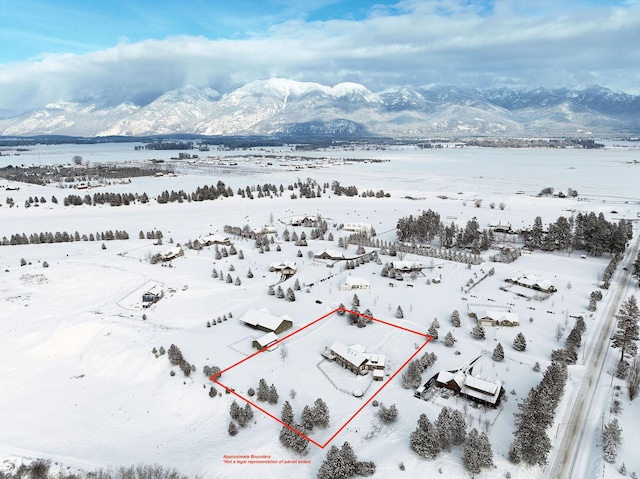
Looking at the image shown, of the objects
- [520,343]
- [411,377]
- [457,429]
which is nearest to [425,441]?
[457,429]

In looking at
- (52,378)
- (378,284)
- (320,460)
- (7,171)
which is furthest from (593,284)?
(7,171)

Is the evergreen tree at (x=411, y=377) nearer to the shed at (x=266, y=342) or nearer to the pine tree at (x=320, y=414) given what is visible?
the pine tree at (x=320, y=414)

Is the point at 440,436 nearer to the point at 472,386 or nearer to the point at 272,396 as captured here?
the point at 472,386

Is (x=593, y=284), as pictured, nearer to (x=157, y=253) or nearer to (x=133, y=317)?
(x=133, y=317)

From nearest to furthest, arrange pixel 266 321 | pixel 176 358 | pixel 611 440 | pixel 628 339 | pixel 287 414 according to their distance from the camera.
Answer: pixel 611 440 < pixel 287 414 < pixel 628 339 < pixel 176 358 < pixel 266 321

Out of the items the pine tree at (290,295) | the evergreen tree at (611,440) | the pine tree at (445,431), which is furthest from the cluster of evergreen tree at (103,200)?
the evergreen tree at (611,440)

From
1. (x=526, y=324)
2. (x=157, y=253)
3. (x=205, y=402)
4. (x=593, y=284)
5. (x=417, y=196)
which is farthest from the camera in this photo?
(x=417, y=196)

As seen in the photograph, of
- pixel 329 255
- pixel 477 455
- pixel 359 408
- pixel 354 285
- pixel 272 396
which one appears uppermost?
pixel 329 255
